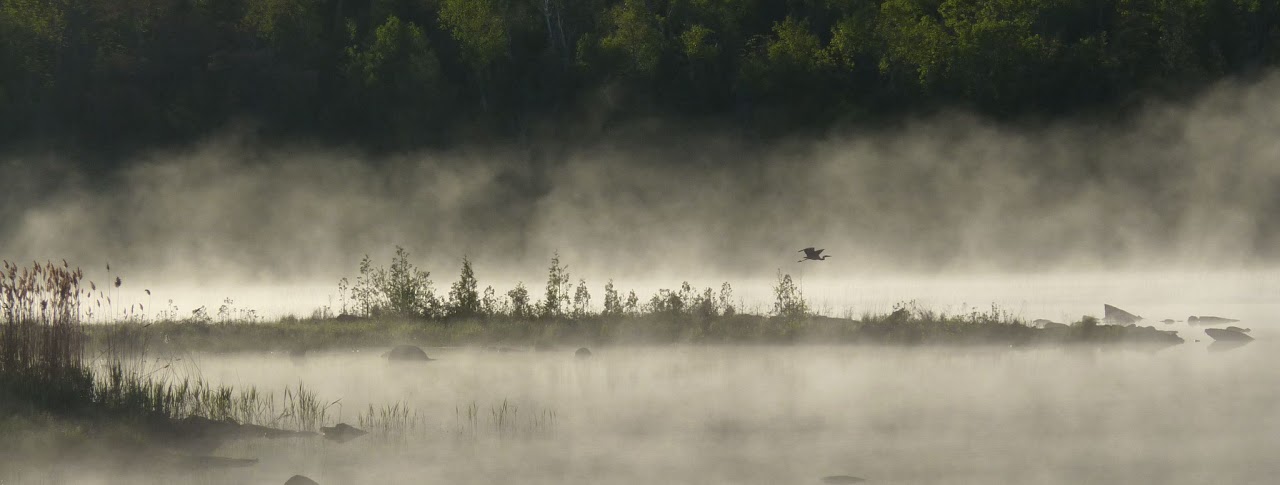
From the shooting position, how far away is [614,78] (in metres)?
52.1

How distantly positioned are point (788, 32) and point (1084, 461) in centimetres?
3825

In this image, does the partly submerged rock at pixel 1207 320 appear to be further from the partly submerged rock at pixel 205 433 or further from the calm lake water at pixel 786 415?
the partly submerged rock at pixel 205 433

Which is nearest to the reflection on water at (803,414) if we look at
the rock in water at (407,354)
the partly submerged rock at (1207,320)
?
the rock in water at (407,354)

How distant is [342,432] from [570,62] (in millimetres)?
40844

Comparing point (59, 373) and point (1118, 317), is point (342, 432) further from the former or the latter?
point (1118, 317)

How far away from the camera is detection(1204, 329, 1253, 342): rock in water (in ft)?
78.0

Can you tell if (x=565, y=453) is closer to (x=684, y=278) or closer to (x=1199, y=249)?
(x=684, y=278)

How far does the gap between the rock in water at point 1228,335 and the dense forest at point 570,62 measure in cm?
2337

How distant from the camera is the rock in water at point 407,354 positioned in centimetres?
2114

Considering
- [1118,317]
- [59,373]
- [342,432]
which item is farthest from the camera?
[1118,317]

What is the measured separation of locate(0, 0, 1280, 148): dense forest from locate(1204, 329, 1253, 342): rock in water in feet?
76.7

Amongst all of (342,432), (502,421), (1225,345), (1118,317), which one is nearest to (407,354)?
(502,421)

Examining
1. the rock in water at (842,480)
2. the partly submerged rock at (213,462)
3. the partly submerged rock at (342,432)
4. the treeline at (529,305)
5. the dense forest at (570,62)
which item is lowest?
the rock in water at (842,480)

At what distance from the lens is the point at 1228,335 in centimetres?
2406
